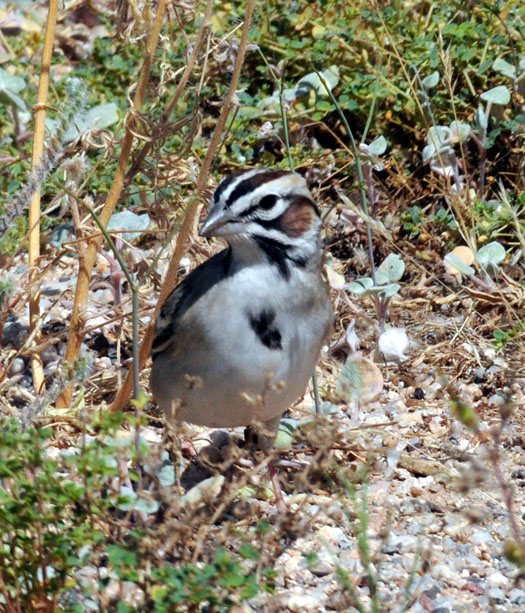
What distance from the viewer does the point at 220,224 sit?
12.0ft

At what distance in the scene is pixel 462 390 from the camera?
486 centimetres

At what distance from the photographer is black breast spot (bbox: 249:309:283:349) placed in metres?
3.82

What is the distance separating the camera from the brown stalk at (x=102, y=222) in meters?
4.03

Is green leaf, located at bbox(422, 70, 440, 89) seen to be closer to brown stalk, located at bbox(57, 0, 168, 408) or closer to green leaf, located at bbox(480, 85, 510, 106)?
green leaf, located at bbox(480, 85, 510, 106)

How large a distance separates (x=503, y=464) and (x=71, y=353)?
1.72 metres

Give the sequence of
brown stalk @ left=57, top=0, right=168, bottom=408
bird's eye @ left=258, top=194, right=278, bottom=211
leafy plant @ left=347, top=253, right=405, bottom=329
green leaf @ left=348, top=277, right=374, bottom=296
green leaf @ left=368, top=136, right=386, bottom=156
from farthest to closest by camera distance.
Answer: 1. green leaf @ left=368, top=136, right=386, bottom=156
2. leafy plant @ left=347, top=253, right=405, bottom=329
3. green leaf @ left=348, top=277, right=374, bottom=296
4. brown stalk @ left=57, top=0, right=168, bottom=408
5. bird's eye @ left=258, top=194, right=278, bottom=211

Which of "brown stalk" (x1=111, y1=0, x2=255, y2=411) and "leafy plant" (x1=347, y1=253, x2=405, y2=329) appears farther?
"leafy plant" (x1=347, y1=253, x2=405, y2=329)

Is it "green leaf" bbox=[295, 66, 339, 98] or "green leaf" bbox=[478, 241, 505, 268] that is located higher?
"green leaf" bbox=[295, 66, 339, 98]

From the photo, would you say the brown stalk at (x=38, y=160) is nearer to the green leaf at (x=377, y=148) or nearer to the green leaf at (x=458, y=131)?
the green leaf at (x=377, y=148)

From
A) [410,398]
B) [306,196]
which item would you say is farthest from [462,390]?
[306,196]

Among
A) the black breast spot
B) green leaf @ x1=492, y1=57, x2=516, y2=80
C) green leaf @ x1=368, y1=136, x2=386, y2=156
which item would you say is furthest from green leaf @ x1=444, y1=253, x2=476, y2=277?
the black breast spot

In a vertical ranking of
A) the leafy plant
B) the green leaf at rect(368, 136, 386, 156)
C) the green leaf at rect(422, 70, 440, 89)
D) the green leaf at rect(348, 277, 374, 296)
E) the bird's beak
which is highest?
the bird's beak

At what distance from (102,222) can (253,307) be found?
0.81 metres

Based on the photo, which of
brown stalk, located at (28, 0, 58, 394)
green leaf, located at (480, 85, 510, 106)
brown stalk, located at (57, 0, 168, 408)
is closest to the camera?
brown stalk, located at (57, 0, 168, 408)
